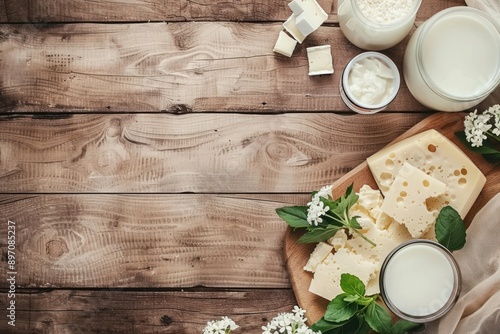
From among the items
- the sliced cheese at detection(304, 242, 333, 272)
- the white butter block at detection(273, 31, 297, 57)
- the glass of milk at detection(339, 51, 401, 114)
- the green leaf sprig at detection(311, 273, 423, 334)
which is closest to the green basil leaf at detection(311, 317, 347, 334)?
the green leaf sprig at detection(311, 273, 423, 334)

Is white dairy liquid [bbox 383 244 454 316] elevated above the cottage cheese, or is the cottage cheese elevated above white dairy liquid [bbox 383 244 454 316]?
the cottage cheese

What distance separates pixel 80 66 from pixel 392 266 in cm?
74

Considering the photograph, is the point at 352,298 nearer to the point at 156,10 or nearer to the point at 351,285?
the point at 351,285

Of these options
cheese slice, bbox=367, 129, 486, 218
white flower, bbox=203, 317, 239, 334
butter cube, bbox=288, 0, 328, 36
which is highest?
butter cube, bbox=288, 0, 328, 36

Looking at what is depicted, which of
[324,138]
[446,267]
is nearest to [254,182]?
[324,138]

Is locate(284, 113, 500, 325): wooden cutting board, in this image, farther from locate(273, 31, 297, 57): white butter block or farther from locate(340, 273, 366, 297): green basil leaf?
locate(273, 31, 297, 57): white butter block

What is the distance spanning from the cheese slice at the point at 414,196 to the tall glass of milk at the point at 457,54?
6.0 inches

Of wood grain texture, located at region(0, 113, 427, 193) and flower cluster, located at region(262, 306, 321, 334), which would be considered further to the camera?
wood grain texture, located at region(0, 113, 427, 193)

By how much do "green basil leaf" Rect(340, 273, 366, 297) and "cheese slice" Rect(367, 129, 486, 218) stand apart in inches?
7.7

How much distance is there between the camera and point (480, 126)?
1119 mm

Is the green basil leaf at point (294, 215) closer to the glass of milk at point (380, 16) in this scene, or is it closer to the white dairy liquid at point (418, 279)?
the white dairy liquid at point (418, 279)

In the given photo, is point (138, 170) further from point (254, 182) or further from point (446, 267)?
point (446, 267)

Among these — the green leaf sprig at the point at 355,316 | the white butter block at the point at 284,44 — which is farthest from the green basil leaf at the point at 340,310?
the white butter block at the point at 284,44

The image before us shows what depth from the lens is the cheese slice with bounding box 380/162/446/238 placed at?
1130mm
